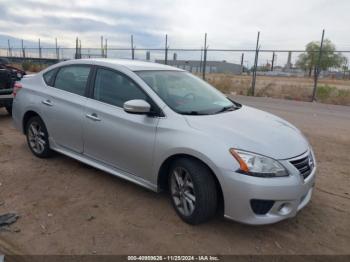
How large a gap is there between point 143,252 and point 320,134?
579cm

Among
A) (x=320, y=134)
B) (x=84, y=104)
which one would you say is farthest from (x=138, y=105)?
(x=320, y=134)

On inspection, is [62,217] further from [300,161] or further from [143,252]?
[300,161]

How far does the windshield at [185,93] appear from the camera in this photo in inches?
145

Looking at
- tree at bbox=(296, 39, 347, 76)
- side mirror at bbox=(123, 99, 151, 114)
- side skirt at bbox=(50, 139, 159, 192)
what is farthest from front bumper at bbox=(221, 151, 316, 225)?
tree at bbox=(296, 39, 347, 76)

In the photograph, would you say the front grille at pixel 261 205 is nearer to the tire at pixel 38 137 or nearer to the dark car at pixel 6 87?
the tire at pixel 38 137

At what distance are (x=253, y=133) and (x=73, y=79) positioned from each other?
2.69 m

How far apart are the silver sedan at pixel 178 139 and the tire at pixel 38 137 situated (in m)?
0.03

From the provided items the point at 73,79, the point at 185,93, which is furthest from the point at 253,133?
the point at 73,79

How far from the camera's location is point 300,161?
3.19 meters

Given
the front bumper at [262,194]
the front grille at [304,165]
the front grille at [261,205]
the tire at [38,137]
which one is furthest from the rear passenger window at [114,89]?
the front grille at [304,165]

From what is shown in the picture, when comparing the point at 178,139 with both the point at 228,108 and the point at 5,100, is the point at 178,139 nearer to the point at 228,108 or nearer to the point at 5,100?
the point at 228,108

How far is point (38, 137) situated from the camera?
5047mm

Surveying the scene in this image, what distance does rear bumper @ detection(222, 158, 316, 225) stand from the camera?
2896 mm

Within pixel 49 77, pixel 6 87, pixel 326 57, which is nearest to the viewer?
pixel 49 77
